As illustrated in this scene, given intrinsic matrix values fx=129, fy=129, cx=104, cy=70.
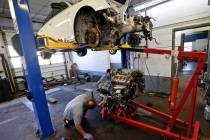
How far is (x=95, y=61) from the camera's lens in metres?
7.87

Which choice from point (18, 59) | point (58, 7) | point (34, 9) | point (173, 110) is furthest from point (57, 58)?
point (173, 110)

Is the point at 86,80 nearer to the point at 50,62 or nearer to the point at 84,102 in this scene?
the point at 50,62

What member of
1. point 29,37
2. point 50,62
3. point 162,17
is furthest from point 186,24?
point 50,62

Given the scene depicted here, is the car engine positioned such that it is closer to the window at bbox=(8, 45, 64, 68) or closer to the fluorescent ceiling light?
the fluorescent ceiling light

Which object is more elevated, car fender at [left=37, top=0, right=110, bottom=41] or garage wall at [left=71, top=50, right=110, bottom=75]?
car fender at [left=37, top=0, right=110, bottom=41]

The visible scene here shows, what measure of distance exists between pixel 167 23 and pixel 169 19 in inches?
5.2

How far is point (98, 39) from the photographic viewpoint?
2.68 meters

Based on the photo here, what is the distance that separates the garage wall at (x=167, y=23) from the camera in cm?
370

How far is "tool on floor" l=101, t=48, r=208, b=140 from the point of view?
74.2 inches

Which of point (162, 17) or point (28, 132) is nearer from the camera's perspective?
point (28, 132)

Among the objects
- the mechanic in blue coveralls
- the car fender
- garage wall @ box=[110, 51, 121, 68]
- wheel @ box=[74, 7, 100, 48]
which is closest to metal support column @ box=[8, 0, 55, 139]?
the mechanic in blue coveralls

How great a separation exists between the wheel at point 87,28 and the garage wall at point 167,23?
→ 2.78 meters

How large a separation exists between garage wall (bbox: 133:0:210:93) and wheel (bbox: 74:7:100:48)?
2.78 m

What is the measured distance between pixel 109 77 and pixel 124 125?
1.23 meters
